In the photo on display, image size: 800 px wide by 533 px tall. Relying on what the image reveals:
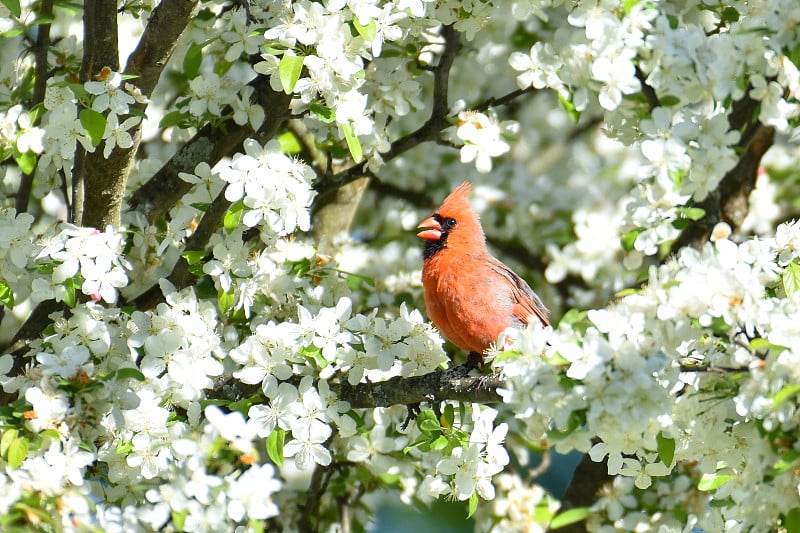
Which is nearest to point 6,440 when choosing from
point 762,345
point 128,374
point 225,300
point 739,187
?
point 128,374

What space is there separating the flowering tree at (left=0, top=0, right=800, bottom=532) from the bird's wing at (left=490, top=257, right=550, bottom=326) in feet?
1.25

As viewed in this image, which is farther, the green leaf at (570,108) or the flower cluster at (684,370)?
the green leaf at (570,108)

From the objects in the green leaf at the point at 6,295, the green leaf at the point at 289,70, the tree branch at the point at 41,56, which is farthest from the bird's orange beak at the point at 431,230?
the green leaf at the point at 6,295

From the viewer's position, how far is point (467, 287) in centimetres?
359

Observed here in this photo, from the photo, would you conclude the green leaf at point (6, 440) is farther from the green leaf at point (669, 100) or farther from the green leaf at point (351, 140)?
the green leaf at point (669, 100)

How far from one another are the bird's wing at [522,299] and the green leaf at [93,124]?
1.57 meters

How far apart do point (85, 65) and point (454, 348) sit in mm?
1813

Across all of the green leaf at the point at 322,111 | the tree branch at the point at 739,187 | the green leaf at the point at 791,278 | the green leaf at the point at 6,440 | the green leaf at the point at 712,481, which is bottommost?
the tree branch at the point at 739,187

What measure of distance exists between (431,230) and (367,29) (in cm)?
132

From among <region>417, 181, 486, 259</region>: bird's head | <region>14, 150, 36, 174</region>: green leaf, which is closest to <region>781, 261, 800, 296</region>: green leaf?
<region>417, 181, 486, 259</region>: bird's head

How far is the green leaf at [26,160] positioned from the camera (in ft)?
9.12

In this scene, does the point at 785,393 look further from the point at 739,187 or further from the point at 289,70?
the point at 739,187

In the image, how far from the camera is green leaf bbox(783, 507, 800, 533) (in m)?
2.21

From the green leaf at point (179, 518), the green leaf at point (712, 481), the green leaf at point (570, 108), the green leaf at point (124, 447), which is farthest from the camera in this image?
the green leaf at point (570, 108)
